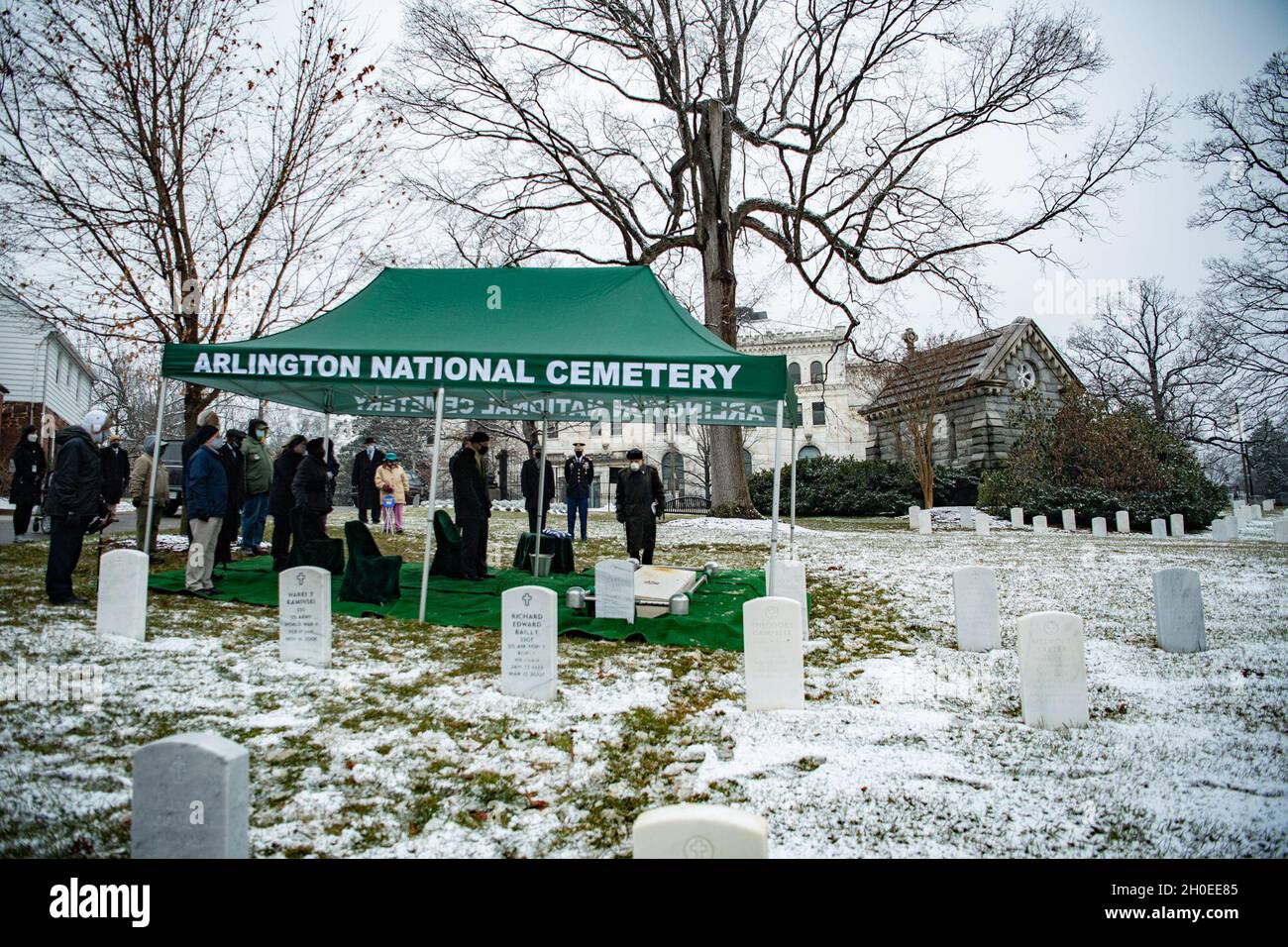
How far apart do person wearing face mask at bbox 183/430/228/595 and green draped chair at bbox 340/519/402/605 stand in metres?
1.51

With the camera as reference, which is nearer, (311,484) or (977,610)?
(977,610)

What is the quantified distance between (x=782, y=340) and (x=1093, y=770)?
55340 millimetres

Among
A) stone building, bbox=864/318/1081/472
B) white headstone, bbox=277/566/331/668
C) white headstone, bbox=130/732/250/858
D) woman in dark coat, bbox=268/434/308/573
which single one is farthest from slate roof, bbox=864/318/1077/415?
white headstone, bbox=130/732/250/858

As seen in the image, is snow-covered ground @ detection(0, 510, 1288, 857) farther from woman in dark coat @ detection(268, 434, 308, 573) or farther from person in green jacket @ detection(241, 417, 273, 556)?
→ person in green jacket @ detection(241, 417, 273, 556)

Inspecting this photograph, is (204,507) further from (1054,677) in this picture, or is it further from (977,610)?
(1054,677)

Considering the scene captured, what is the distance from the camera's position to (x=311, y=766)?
3641 mm

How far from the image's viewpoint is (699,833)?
1969 millimetres

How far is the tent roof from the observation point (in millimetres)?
6863

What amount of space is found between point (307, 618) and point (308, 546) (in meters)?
3.29

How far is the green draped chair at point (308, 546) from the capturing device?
855 centimetres

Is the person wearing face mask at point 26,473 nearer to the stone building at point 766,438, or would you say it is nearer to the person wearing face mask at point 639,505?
the person wearing face mask at point 639,505

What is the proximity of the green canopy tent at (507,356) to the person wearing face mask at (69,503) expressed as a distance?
1.28 m

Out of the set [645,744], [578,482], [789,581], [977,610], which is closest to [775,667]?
[645,744]
